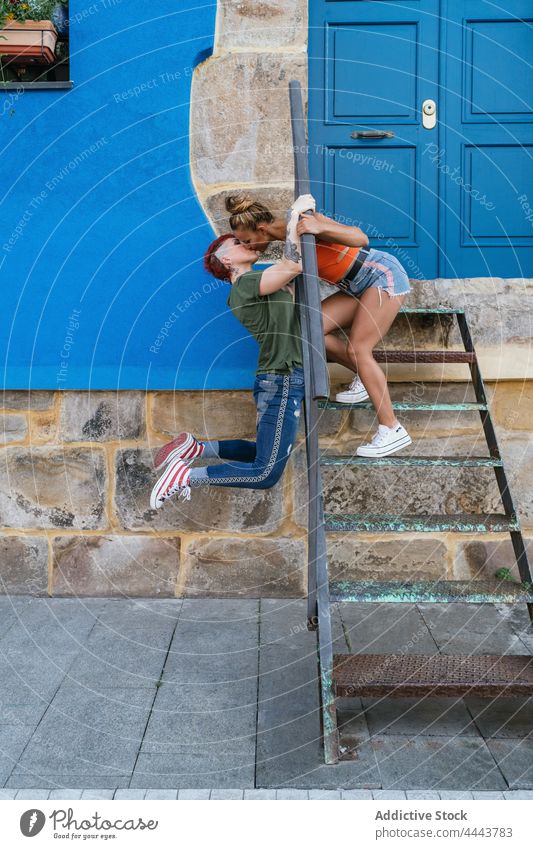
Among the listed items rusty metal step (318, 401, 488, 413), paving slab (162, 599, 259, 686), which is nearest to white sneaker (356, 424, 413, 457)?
rusty metal step (318, 401, 488, 413)

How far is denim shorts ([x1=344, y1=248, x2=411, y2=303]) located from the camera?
341 cm

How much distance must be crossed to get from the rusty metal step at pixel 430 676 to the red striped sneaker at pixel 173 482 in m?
1.04

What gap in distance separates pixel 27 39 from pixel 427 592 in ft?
9.73

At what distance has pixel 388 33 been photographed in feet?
13.4

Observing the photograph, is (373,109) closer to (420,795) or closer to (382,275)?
(382,275)

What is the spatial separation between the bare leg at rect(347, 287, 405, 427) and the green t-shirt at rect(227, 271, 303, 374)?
242 mm

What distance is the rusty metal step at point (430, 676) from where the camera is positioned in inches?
101

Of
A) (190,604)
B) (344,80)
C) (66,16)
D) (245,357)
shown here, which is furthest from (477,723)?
(66,16)

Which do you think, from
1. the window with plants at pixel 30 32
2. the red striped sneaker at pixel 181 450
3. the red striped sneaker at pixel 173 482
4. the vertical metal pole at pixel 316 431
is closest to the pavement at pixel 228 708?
the vertical metal pole at pixel 316 431

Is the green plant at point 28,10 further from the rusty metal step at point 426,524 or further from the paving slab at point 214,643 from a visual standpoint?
the paving slab at point 214,643

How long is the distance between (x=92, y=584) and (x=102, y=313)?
1267 mm

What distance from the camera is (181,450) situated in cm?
350

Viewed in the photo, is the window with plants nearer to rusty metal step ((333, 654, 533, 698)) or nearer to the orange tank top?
the orange tank top

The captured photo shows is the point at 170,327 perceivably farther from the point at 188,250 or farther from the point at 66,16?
the point at 66,16
